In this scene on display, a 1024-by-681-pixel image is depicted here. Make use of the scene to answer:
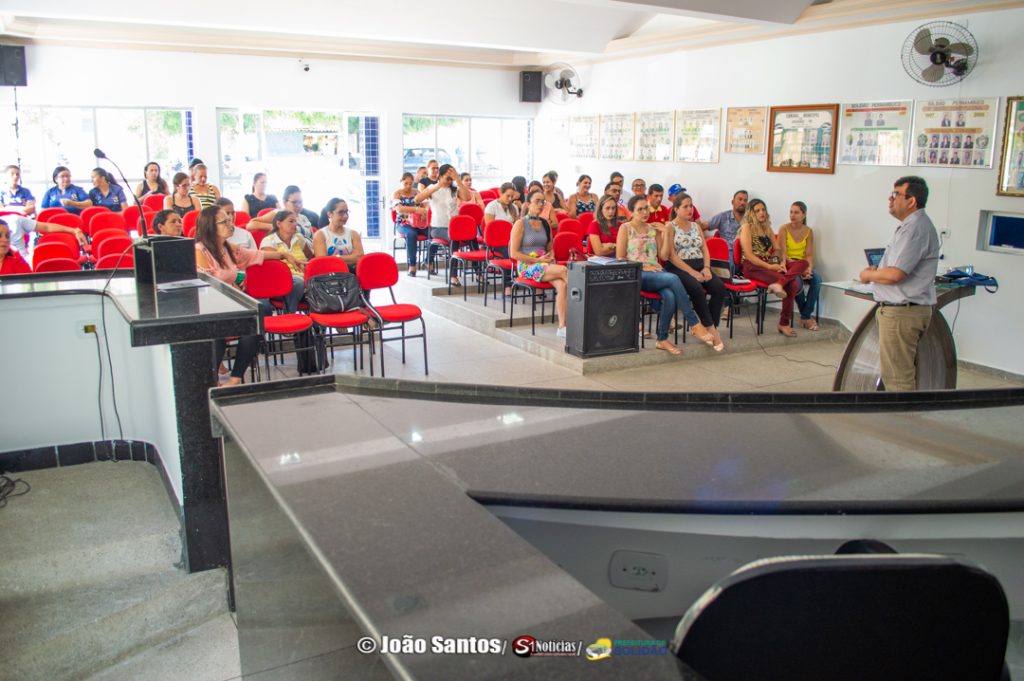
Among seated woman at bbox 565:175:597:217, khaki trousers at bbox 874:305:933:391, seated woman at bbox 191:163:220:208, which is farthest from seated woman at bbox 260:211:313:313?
khaki trousers at bbox 874:305:933:391

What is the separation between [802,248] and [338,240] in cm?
448

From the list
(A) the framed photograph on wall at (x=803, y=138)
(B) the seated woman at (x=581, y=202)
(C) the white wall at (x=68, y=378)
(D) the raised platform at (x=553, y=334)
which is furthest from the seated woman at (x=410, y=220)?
(C) the white wall at (x=68, y=378)

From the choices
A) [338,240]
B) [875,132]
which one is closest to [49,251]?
[338,240]

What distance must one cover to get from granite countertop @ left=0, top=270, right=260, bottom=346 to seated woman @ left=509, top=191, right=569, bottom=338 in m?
3.56

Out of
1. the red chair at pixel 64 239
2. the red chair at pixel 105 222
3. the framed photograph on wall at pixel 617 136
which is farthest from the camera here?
the framed photograph on wall at pixel 617 136

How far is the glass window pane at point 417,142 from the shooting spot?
1195 cm

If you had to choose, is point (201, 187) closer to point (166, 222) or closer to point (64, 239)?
point (64, 239)

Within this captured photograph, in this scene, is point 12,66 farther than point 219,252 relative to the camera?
Yes

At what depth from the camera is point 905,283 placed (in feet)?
15.4

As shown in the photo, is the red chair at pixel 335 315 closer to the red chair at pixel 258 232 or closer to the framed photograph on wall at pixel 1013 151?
the red chair at pixel 258 232

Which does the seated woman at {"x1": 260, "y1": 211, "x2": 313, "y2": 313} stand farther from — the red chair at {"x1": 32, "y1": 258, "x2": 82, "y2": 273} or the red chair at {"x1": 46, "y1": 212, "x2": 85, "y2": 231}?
the red chair at {"x1": 46, "y1": 212, "x2": 85, "y2": 231}

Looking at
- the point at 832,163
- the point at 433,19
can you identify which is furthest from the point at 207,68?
the point at 832,163

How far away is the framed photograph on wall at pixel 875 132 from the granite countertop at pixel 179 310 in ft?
20.4

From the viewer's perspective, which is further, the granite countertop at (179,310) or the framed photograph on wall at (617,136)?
the framed photograph on wall at (617,136)
